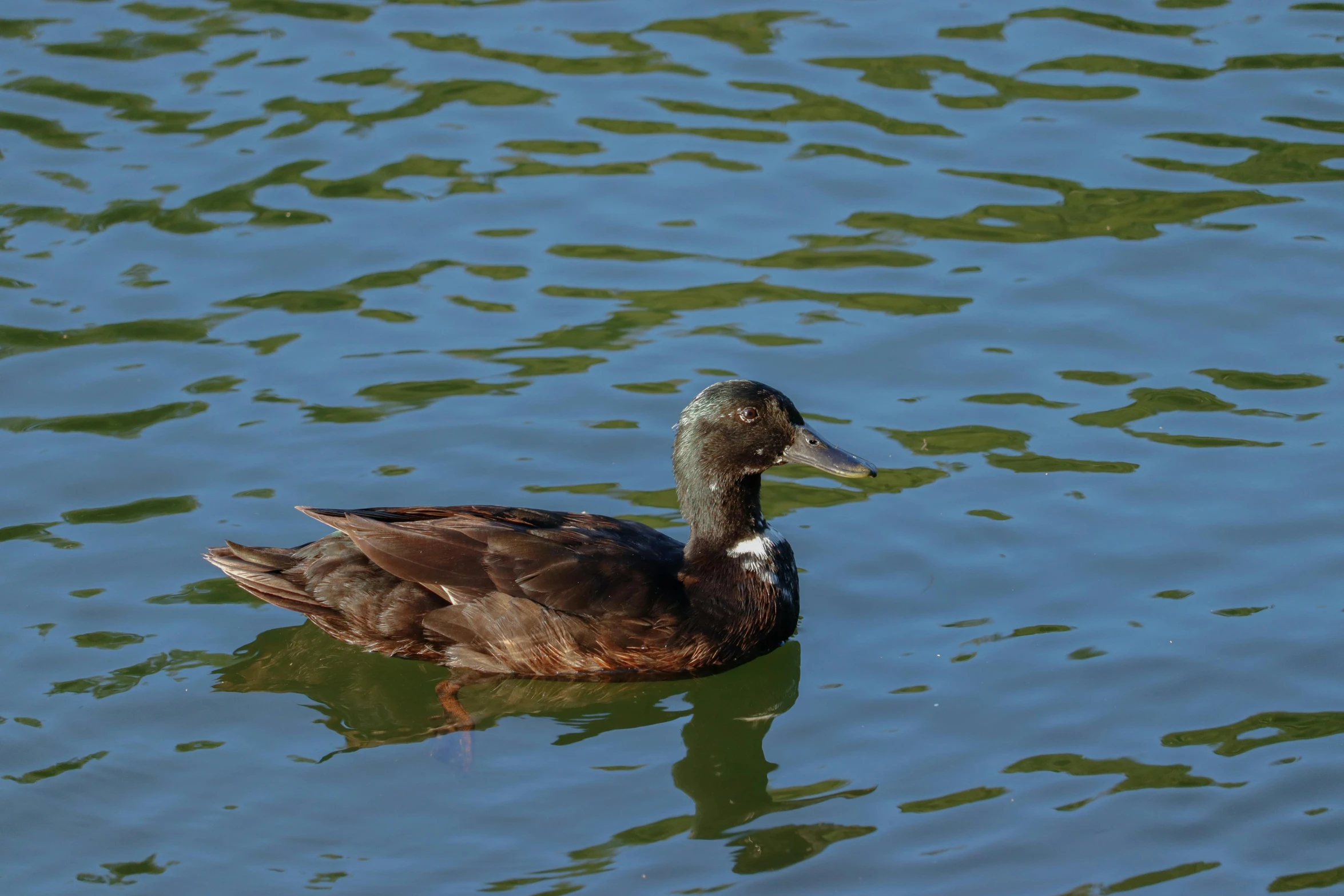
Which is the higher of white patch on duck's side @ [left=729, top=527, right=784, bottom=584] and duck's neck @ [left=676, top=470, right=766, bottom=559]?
duck's neck @ [left=676, top=470, right=766, bottom=559]

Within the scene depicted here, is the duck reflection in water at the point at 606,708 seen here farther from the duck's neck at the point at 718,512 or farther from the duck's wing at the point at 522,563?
the duck's neck at the point at 718,512

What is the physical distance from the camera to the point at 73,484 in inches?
397

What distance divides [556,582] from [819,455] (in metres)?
1.56

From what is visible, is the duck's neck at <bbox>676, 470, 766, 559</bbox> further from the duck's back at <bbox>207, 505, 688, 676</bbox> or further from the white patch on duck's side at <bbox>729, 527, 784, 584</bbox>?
the duck's back at <bbox>207, 505, 688, 676</bbox>

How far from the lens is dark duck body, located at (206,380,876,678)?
894 centimetres

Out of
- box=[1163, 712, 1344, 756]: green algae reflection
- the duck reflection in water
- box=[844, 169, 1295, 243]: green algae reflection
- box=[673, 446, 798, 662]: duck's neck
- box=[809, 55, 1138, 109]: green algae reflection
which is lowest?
the duck reflection in water

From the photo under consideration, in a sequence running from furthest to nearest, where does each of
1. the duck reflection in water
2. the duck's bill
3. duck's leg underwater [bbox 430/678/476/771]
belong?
the duck's bill < duck's leg underwater [bbox 430/678/476/771] < the duck reflection in water

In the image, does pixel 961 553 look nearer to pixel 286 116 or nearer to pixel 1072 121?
pixel 1072 121

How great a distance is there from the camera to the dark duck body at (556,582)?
894 cm

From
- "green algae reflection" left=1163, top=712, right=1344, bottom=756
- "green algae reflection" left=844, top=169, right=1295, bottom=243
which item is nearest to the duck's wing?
"green algae reflection" left=1163, top=712, right=1344, bottom=756

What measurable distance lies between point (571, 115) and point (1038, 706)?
716 cm

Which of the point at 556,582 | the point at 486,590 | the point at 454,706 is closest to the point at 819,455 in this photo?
the point at 556,582

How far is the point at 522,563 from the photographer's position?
8.95 metres

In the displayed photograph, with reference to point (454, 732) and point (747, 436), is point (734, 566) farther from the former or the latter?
point (454, 732)
